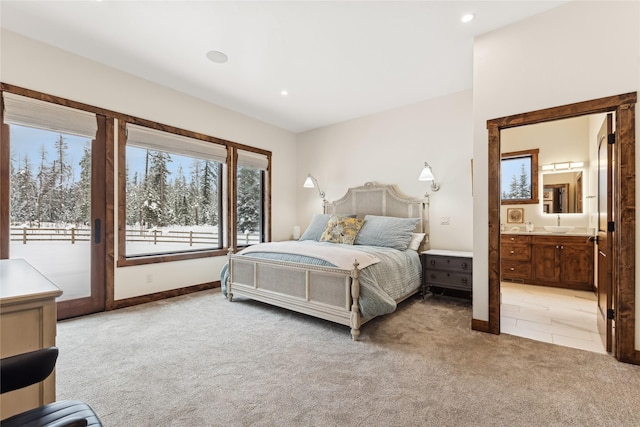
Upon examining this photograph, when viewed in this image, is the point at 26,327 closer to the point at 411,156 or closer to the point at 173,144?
the point at 173,144

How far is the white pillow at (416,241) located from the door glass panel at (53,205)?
4.02 meters

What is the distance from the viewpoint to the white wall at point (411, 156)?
4039 mm

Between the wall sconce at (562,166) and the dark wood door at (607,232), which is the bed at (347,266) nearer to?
the dark wood door at (607,232)

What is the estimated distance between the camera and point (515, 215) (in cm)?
501

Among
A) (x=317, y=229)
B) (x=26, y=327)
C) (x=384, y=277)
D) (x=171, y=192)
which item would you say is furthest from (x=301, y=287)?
(x=171, y=192)

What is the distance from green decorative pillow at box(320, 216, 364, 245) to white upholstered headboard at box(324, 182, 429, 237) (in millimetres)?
604

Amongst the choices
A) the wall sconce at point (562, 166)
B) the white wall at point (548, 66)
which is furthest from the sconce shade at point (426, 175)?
the wall sconce at point (562, 166)

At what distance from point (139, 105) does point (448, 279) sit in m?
4.52

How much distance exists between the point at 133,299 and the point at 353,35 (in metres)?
3.95

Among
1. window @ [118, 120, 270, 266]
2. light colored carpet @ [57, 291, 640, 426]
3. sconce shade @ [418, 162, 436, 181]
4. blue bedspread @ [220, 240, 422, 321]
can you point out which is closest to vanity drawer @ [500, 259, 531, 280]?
blue bedspread @ [220, 240, 422, 321]

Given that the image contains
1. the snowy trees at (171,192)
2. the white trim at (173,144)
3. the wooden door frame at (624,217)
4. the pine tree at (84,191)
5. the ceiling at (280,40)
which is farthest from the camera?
the snowy trees at (171,192)

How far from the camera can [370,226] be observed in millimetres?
4176

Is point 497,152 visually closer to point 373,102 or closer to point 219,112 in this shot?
point 373,102

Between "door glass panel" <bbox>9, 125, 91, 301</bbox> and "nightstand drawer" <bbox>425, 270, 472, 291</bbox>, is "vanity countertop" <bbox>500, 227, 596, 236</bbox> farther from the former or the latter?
"door glass panel" <bbox>9, 125, 91, 301</bbox>
